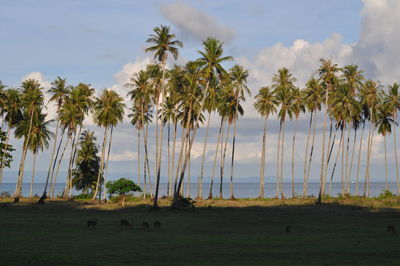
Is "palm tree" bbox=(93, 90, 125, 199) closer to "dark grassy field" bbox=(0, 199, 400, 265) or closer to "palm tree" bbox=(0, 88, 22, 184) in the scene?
"palm tree" bbox=(0, 88, 22, 184)

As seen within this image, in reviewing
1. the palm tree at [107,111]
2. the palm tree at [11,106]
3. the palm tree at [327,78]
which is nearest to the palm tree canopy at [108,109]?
the palm tree at [107,111]

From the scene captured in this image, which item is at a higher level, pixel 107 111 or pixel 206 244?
pixel 107 111

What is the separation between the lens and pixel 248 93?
88.9 meters

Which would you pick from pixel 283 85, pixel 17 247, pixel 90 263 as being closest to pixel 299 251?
pixel 90 263

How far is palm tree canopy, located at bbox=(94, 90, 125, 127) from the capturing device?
295ft

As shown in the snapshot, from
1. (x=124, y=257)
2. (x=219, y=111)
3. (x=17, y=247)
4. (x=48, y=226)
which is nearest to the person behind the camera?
(x=124, y=257)

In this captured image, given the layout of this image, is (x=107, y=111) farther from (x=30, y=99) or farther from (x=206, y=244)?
(x=206, y=244)

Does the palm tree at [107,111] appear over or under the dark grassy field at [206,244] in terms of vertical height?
over

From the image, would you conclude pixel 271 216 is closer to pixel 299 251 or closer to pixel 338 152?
pixel 299 251

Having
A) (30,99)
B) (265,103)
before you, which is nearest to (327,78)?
(265,103)

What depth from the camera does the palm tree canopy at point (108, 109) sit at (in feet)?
295

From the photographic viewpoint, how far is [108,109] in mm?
89812

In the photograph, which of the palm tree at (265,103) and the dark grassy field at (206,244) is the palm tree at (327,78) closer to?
the palm tree at (265,103)

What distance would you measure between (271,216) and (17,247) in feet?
111
